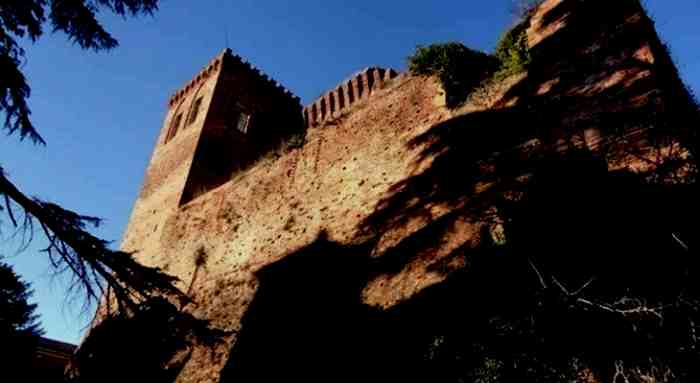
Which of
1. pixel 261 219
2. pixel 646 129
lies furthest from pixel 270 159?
pixel 646 129

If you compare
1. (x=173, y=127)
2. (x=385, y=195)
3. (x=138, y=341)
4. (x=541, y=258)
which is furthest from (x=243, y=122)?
(x=541, y=258)

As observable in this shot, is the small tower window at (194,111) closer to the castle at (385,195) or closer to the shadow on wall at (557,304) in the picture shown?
the castle at (385,195)

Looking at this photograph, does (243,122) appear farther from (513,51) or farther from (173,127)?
(513,51)

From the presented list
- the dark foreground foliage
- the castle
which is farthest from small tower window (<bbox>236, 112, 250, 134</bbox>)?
the dark foreground foliage

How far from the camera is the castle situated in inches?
188

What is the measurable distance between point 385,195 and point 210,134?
9.43 m

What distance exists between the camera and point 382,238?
6.39 m

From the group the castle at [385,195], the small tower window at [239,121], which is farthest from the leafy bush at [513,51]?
the small tower window at [239,121]

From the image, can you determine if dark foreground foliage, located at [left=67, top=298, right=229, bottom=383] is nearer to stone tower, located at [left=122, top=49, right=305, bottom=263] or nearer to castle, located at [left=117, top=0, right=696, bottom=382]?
castle, located at [left=117, top=0, right=696, bottom=382]

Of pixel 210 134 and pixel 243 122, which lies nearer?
pixel 210 134

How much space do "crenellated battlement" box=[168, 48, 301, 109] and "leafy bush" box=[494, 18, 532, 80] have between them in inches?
489

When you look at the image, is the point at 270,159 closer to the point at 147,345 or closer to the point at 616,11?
the point at 147,345

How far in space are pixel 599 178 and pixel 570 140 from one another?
93 cm

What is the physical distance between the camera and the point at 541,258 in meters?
4.00
